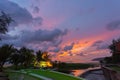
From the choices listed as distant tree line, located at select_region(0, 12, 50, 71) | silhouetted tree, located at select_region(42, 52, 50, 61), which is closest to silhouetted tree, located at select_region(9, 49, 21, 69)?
distant tree line, located at select_region(0, 12, 50, 71)

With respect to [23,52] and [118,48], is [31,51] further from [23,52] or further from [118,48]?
[118,48]

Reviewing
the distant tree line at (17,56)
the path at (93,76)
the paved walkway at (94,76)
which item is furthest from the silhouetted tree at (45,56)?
the paved walkway at (94,76)

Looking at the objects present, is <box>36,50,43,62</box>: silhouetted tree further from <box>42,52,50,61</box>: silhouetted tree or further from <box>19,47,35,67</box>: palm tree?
<box>19,47,35,67</box>: palm tree

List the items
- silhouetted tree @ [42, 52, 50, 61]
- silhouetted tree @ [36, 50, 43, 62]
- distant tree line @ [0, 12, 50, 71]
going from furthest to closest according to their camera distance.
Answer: silhouetted tree @ [42, 52, 50, 61]
silhouetted tree @ [36, 50, 43, 62]
distant tree line @ [0, 12, 50, 71]

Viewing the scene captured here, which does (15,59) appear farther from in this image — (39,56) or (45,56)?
(45,56)

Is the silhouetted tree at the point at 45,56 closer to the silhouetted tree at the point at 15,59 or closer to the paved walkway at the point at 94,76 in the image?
the silhouetted tree at the point at 15,59

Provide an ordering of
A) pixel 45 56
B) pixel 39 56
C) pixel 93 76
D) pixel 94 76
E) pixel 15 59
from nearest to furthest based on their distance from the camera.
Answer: pixel 93 76, pixel 94 76, pixel 15 59, pixel 39 56, pixel 45 56

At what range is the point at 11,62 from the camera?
83.9m

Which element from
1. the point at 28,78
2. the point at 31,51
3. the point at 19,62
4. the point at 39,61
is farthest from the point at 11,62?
the point at 28,78

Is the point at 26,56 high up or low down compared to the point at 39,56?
down

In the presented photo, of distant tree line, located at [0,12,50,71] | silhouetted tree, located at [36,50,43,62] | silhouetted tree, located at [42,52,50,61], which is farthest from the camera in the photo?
silhouetted tree, located at [42,52,50,61]

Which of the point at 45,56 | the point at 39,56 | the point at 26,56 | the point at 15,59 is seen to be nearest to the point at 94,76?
the point at 15,59

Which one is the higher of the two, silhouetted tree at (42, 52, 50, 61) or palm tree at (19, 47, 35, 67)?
silhouetted tree at (42, 52, 50, 61)

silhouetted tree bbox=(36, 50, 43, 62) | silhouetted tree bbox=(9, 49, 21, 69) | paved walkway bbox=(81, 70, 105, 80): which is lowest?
paved walkway bbox=(81, 70, 105, 80)
